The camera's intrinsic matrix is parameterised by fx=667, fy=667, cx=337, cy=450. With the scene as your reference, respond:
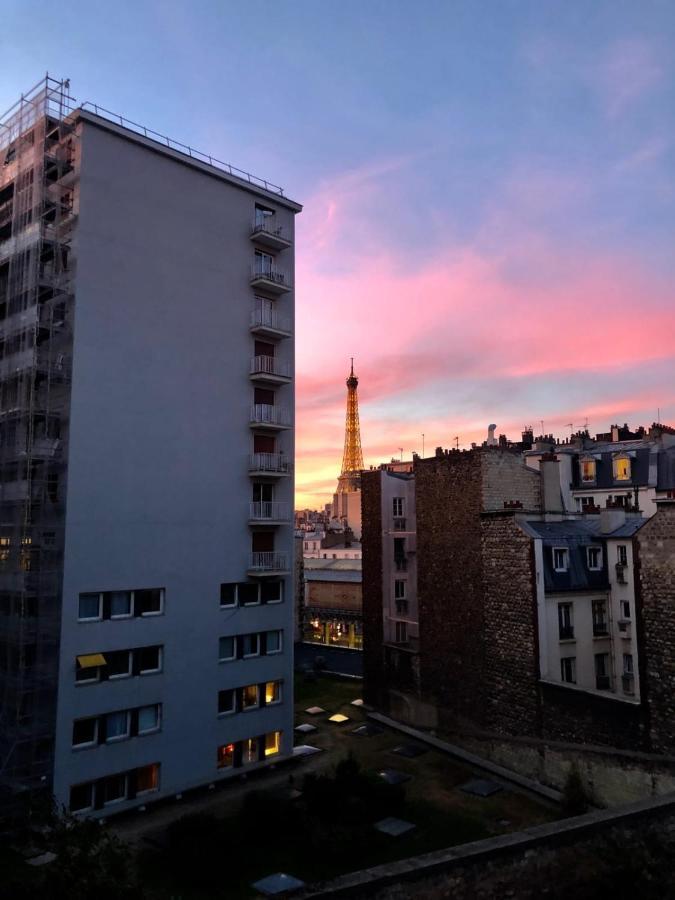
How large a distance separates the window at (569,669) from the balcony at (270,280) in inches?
885

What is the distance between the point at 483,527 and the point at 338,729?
14384mm

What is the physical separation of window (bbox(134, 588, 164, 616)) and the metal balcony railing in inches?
446

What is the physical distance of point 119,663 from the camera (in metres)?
26.6

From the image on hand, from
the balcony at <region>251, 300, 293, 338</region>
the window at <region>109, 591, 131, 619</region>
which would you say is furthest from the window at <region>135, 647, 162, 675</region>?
the balcony at <region>251, 300, 293, 338</region>

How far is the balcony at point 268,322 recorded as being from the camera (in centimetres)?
3291

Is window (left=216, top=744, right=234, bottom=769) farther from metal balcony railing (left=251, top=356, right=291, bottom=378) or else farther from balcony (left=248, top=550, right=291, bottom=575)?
metal balcony railing (left=251, top=356, right=291, bottom=378)

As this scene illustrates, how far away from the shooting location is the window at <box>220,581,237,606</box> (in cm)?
3070

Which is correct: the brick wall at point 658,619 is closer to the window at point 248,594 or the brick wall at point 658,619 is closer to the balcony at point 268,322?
the window at point 248,594

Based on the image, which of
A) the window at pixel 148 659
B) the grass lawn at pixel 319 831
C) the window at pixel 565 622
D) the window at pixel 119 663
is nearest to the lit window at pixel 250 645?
the window at pixel 148 659

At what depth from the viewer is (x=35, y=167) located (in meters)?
27.1

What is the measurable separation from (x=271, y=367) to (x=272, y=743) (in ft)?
60.0

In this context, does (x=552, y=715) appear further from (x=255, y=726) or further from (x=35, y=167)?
(x=35, y=167)

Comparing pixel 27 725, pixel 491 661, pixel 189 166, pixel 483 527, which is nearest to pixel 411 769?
pixel 491 661

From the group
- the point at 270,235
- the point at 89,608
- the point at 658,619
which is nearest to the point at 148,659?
the point at 89,608
